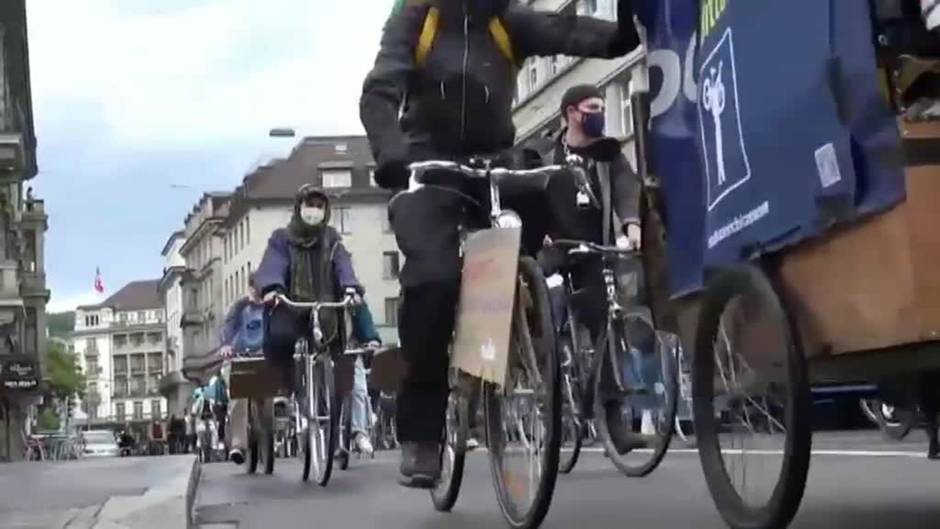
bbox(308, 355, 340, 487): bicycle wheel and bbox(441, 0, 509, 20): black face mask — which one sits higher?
bbox(441, 0, 509, 20): black face mask

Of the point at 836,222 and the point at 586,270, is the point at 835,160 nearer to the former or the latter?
the point at 836,222

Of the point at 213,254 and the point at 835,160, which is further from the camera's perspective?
the point at 213,254

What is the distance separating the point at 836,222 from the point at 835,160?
158mm

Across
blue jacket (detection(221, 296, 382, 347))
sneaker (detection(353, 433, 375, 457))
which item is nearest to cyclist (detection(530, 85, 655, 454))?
blue jacket (detection(221, 296, 382, 347))

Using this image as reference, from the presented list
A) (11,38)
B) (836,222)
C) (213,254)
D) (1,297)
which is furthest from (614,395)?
(213,254)

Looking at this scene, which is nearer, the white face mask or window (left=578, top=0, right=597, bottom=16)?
the white face mask

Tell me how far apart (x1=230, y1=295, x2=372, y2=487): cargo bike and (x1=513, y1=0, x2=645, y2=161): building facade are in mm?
34547

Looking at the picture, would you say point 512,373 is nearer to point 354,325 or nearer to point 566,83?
point 354,325

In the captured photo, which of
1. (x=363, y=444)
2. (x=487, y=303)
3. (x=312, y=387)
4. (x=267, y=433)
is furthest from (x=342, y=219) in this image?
(x=487, y=303)

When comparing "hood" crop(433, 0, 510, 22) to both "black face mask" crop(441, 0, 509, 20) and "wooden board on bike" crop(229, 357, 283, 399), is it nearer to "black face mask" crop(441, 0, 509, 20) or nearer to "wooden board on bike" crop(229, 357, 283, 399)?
"black face mask" crop(441, 0, 509, 20)

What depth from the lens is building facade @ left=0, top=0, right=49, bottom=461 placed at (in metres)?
56.4

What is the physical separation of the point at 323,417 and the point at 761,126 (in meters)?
6.94

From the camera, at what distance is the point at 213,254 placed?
127 m

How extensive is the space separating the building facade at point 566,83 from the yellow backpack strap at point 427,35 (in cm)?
4006
